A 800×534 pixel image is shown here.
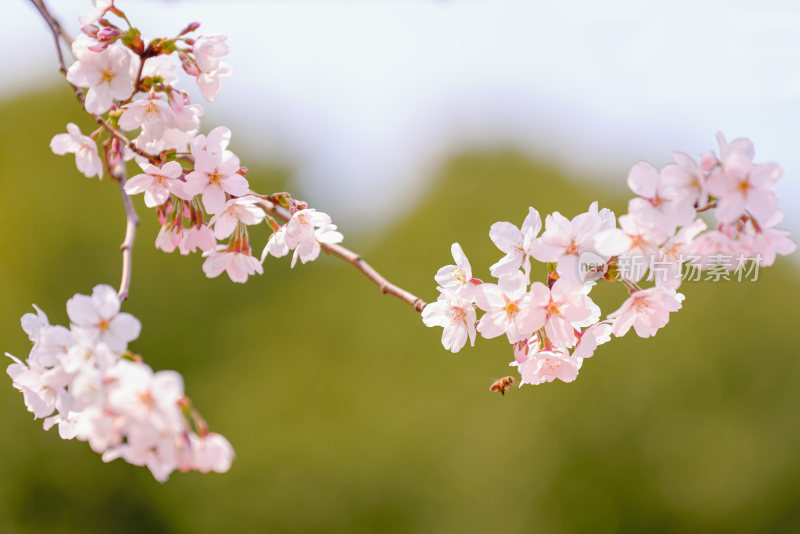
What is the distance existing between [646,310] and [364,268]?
59 cm

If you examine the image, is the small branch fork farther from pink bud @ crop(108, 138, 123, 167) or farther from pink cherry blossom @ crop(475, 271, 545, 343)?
pink cherry blossom @ crop(475, 271, 545, 343)

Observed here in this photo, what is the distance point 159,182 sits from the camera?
4.81 ft

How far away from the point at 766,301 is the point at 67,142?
34.3ft

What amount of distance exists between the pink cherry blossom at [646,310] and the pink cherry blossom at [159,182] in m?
0.94

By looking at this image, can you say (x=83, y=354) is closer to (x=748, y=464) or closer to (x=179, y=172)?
(x=179, y=172)

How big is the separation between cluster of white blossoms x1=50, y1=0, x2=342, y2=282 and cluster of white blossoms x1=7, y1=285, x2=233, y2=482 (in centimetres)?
36

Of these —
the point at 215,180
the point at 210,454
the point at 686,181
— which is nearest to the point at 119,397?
the point at 210,454

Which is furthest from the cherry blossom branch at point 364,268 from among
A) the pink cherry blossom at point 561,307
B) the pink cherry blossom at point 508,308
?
the pink cherry blossom at point 561,307

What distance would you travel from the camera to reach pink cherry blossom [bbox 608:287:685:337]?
133 centimetres

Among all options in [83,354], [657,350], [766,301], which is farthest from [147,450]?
[766,301]

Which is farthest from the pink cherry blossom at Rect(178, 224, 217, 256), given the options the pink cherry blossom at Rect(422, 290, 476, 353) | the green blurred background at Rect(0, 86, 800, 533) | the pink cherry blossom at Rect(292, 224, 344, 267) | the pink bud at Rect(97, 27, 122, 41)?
the green blurred background at Rect(0, 86, 800, 533)

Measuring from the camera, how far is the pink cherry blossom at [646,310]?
4.36 ft

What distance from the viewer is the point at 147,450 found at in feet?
3.22

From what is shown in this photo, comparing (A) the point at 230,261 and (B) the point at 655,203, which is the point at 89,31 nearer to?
(A) the point at 230,261
